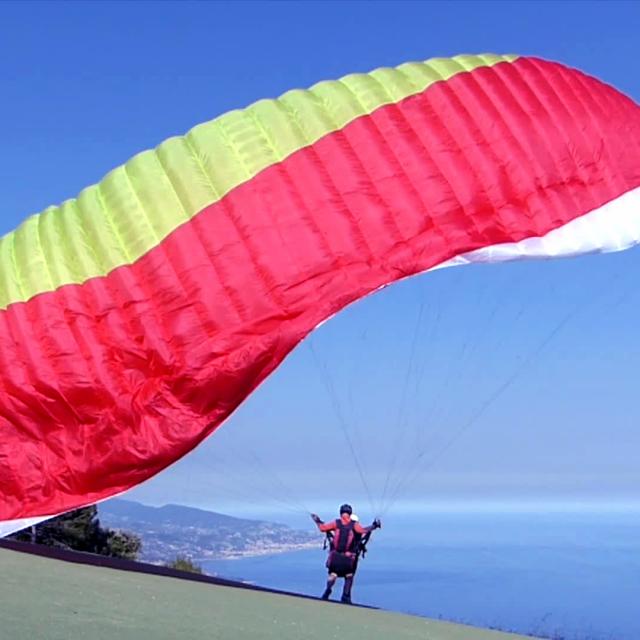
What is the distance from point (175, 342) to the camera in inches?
316

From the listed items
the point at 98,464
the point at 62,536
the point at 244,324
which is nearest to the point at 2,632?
the point at 98,464

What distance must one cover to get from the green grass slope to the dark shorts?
783 millimetres

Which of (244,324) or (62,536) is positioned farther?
(62,536)

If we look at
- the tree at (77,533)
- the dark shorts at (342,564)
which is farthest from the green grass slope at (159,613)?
the tree at (77,533)

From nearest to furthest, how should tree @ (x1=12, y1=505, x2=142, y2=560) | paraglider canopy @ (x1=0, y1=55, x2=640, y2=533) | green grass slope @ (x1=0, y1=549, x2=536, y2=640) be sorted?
green grass slope @ (x1=0, y1=549, x2=536, y2=640) < paraglider canopy @ (x1=0, y1=55, x2=640, y2=533) < tree @ (x1=12, y1=505, x2=142, y2=560)

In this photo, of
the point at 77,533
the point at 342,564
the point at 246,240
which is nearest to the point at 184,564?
the point at 77,533

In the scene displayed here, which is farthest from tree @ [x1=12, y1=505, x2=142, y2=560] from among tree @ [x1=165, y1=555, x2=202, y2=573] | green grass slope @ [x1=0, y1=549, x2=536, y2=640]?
green grass slope @ [x1=0, y1=549, x2=536, y2=640]

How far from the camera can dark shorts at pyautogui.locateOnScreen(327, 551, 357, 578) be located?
31.4 ft

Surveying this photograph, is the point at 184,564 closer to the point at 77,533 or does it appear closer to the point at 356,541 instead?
the point at 77,533

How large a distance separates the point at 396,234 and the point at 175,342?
1.74m

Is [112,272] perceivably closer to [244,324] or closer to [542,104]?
[244,324]

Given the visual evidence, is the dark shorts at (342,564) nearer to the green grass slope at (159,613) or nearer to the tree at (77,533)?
the green grass slope at (159,613)

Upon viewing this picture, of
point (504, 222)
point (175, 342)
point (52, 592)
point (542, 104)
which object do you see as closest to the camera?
point (52, 592)

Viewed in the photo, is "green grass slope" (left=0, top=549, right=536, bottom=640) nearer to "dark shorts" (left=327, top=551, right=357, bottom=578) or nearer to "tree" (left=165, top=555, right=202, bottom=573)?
"dark shorts" (left=327, top=551, right=357, bottom=578)
